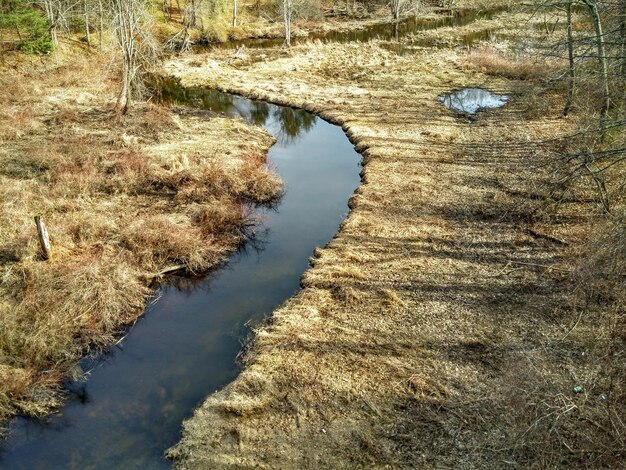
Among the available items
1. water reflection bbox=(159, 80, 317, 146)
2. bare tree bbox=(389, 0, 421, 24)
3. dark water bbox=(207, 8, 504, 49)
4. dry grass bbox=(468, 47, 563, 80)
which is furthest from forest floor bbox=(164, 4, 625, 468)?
bare tree bbox=(389, 0, 421, 24)

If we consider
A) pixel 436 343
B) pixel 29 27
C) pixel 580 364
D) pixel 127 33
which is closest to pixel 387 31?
pixel 29 27

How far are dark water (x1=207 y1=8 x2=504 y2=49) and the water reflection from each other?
1599 cm

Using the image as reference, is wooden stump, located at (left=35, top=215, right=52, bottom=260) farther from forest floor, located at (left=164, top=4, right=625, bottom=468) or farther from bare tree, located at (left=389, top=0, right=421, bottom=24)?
bare tree, located at (left=389, top=0, right=421, bottom=24)

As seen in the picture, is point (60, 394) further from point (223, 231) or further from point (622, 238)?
point (622, 238)

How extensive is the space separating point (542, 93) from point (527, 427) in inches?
963

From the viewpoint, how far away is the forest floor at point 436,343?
834 centimetres

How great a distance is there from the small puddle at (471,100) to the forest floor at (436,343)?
6291 millimetres

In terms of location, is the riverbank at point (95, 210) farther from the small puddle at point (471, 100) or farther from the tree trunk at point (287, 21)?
the tree trunk at point (287, 21)

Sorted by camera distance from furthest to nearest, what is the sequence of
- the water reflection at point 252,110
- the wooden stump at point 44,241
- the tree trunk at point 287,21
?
the tree trunk at point 287,21 < the water reflection at point 252,110 < the wooden stump at point 44,241

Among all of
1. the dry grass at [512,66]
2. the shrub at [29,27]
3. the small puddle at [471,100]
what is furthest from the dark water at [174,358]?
the shrub at [29,27]

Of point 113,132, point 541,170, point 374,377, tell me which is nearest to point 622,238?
point 374,377

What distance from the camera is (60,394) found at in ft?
33.1

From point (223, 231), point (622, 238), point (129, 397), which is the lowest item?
point (129, 397)

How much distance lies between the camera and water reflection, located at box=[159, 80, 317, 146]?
25516 mm
